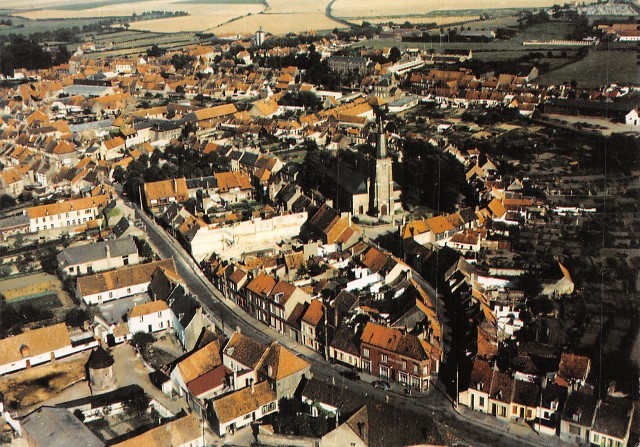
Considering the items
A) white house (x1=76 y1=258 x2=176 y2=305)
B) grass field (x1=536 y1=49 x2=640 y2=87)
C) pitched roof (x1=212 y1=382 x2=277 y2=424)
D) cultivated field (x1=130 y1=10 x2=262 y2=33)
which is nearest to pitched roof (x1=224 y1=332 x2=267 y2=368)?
pitched roof (x1=212 y1=382 x2=277 y2=424)

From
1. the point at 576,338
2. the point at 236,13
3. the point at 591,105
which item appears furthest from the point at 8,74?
the point at 576,338

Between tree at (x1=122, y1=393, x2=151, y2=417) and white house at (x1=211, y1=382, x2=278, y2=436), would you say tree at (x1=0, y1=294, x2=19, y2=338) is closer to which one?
tree at (x1=122, y1=393, x2=151, y2=417)

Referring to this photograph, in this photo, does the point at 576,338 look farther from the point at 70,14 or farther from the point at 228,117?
the point at 70,14

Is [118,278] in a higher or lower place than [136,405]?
higher

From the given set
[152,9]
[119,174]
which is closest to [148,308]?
[119,174]

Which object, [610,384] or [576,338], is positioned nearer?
[610,384]

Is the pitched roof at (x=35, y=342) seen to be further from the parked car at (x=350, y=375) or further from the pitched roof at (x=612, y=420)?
the pitched roof at (x=612, y=420)

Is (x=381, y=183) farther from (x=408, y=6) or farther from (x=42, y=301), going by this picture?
(x=408, y=6)
